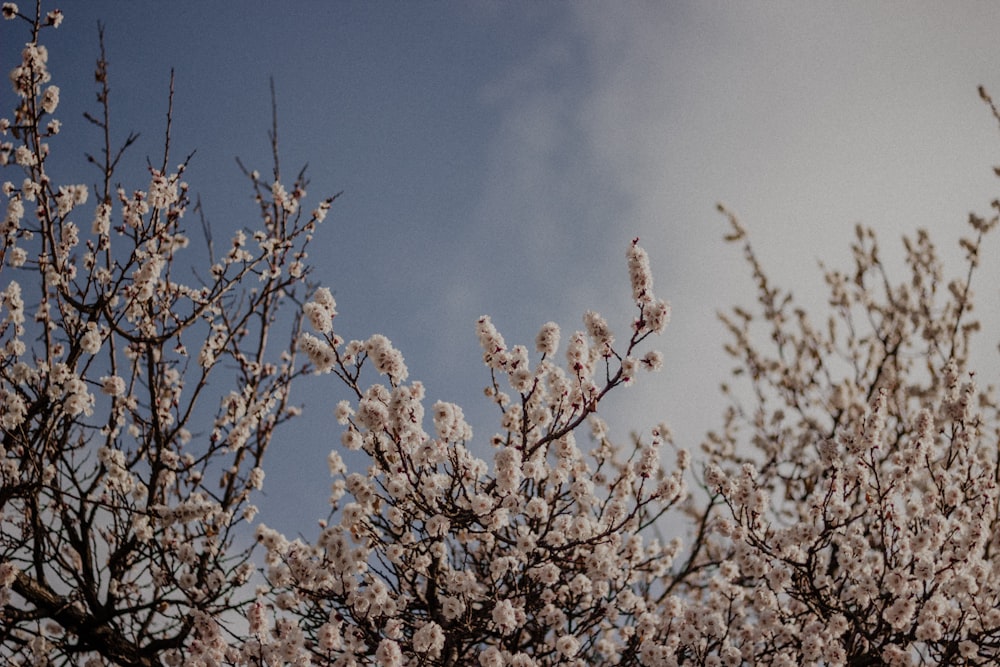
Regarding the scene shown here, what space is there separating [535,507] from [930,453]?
446 centimetres

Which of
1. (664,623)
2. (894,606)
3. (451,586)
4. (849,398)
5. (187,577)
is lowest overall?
(894,606)

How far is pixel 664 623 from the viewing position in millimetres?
5957

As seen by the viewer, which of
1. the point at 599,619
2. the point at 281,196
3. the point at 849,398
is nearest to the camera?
the point at 599,619

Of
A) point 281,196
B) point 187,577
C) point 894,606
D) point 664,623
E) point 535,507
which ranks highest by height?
point 281,196

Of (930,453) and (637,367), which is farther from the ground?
(637,367)

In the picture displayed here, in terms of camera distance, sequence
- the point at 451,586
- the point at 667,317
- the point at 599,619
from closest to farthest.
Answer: the point at 667,317 < the point at 451,586 < the point at 599,619

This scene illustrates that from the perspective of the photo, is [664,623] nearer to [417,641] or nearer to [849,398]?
[417,641]

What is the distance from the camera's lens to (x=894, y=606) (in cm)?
489

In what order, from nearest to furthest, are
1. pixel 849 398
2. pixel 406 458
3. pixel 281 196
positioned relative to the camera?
pixel 406 458
pixel 281 196
pixel 849 398

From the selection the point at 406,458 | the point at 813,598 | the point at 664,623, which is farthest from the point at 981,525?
the point at 406,458

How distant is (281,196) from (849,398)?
→ 8397 mm

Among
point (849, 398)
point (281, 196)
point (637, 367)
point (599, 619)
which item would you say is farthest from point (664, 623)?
point (281, 196)

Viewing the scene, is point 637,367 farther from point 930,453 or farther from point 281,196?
point 281,196

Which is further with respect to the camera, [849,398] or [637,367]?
[849,398]
